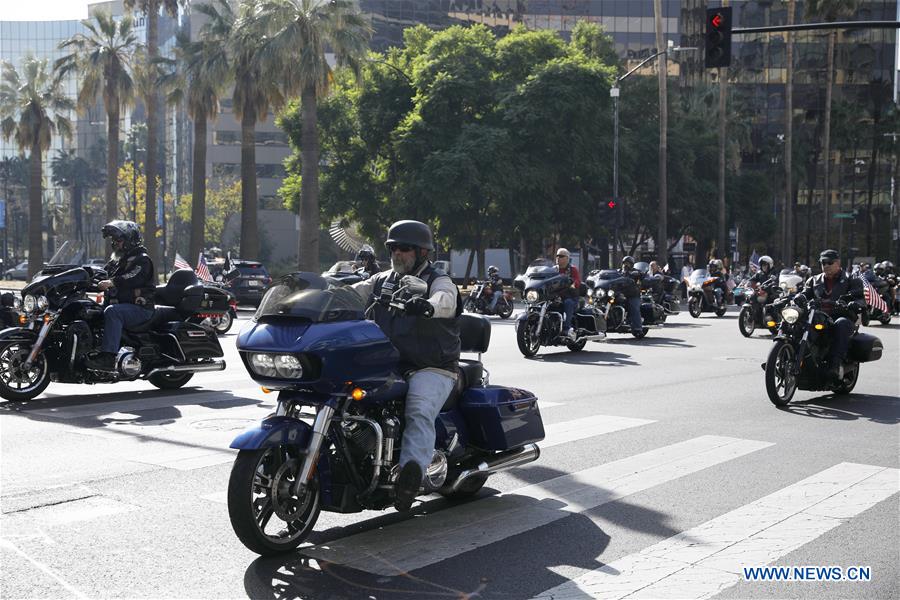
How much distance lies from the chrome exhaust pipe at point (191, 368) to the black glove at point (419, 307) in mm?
6850

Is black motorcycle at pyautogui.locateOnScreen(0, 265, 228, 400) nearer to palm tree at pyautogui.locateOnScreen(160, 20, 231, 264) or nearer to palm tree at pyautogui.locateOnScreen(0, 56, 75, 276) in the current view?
palm tree at pyautogui.locateOnScreen(160, 20, 231, 264)

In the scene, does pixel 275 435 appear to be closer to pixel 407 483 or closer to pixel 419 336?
pixel 407 483

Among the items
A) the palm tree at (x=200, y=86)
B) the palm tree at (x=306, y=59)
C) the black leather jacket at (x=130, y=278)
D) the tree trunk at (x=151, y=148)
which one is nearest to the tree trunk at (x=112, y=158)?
the tree trunk at (x=151, y=148)

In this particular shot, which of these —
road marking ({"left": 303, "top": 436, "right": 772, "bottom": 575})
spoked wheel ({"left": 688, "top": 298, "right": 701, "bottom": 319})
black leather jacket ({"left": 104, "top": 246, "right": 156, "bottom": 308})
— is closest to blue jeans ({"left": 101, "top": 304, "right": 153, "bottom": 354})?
black leather jacket ({"left": 104, "top": 246, "right": 156, "bottom": 308})

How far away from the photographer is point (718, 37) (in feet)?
58.6

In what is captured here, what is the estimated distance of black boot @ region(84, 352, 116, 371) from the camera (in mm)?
11016

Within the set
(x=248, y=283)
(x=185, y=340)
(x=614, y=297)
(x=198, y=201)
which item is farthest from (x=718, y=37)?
(x=198, y=201)

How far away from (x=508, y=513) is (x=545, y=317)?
1059 centimetres

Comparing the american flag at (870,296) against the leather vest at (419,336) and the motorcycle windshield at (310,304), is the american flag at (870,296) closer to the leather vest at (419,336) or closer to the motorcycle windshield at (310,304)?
the leather vest at (419,336)

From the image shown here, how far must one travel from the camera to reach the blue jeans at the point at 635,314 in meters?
20.4

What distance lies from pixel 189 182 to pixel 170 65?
7901 centimetres

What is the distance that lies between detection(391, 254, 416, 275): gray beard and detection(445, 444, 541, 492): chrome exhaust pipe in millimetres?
1269

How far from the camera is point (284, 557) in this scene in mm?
5406

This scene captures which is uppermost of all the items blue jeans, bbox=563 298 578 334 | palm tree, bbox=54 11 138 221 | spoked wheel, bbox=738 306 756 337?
palm tree, bbox=54 11 138 221
